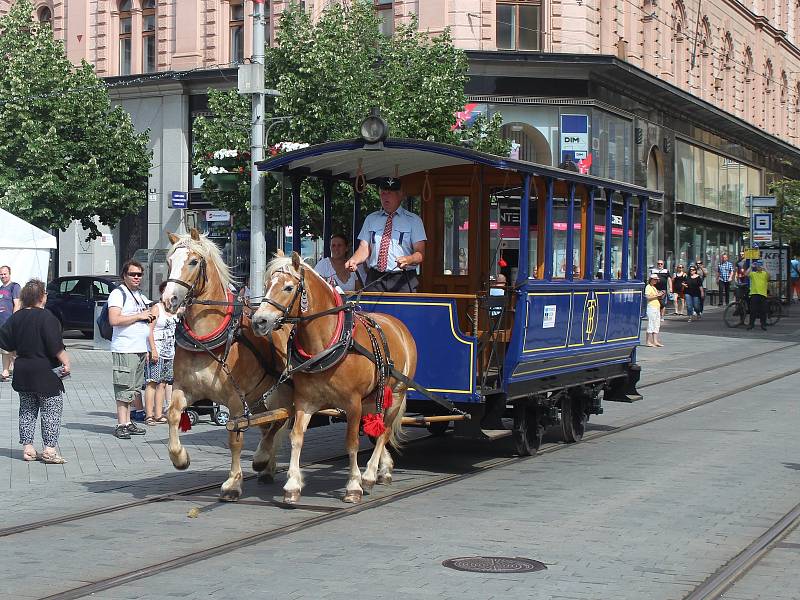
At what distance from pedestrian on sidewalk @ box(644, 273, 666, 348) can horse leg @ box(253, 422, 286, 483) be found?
18.0m

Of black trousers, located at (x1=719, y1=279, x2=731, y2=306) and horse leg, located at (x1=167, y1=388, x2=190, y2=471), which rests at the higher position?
black trousers, located at (x1=719, y1=279, x2=731, y2=306)

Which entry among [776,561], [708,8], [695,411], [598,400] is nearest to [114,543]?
[776,561]

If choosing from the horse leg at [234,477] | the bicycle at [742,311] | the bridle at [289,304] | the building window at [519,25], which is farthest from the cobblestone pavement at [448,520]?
the building window at [519,25]

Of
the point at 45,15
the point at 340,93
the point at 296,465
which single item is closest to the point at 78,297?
the point at 340,93

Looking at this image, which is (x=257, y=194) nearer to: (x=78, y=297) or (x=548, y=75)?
(x=78, y=297)

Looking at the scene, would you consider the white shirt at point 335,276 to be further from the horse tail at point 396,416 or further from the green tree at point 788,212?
the green tree at point 788,212

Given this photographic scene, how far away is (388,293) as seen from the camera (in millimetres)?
11266

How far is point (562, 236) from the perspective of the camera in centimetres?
1276

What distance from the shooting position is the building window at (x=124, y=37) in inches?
1674

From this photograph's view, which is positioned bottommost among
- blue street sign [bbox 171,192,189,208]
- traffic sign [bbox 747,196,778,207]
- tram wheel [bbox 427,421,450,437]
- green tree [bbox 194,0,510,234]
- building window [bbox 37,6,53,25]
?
tram wheel [bbox 427,421,450,437]

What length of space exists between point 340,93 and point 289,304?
771 inches

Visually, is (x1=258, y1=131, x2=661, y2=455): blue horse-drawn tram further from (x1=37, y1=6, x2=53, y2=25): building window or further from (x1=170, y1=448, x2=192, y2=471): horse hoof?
(x1=37, y1=6, x2=53, y2=25): building window

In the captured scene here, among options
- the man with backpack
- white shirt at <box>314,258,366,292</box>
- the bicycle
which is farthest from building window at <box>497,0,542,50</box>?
white shirt at <box>314,258,366,292</box>

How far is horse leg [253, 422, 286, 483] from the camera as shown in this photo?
10586 mm
